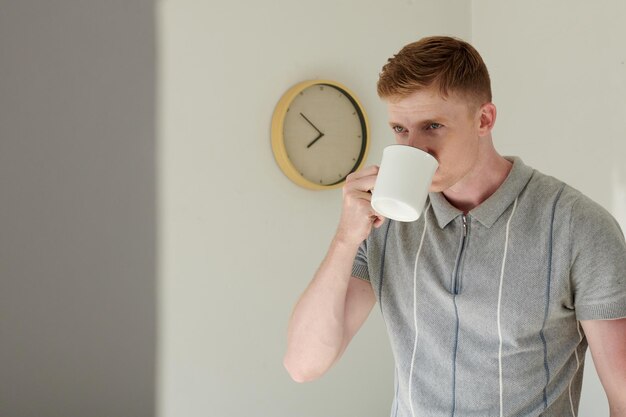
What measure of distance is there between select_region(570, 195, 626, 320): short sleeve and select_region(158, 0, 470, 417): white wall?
132 cm

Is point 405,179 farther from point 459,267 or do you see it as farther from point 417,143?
point 459,267

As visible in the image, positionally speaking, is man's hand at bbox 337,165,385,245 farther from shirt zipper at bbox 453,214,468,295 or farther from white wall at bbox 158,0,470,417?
white wall at bbox 158,0,470,417

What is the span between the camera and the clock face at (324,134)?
7.85 feet

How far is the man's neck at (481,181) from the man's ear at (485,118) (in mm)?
41

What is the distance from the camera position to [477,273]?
1.10 metres

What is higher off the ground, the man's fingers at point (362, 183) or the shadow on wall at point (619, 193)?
the man's fingers at point (362, 183)

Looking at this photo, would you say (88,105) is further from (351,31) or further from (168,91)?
(351,31)

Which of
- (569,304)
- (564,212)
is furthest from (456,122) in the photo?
(569,304)

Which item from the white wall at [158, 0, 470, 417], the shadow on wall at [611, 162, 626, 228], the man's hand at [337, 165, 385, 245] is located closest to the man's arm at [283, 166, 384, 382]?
the man's hand at [337, 165, 385, 245]

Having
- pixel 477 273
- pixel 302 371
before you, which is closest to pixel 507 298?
pixel 477 273

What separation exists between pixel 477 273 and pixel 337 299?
238 mm

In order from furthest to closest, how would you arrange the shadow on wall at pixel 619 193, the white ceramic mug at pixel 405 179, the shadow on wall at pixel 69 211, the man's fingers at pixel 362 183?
the shadow on wall at pixel 619 193 → the shadow on wall at pixel 69 211 → the man's fingers at pixel 362 183 → the white ceramic mug at pixel 405 179

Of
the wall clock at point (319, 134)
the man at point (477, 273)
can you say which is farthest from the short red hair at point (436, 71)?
the wall clock at point (319, 134)

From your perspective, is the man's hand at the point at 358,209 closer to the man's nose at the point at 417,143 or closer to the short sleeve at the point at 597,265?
the man's nose at the point at 417,143
